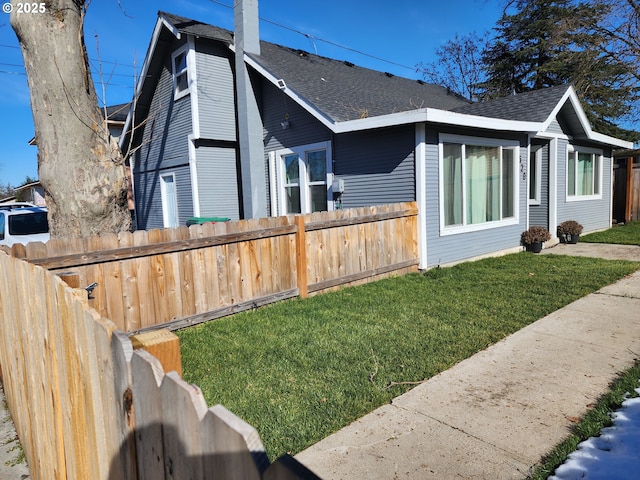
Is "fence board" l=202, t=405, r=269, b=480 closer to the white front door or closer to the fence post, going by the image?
the fence post

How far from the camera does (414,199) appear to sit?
27.6 feet

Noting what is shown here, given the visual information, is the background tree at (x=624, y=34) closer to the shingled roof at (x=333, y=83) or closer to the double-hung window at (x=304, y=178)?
the shingled roof at (x=333, y=83)

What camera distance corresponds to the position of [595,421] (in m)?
2.99

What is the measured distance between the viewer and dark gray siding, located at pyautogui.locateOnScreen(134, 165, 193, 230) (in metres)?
12.9

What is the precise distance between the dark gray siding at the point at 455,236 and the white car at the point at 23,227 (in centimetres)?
875

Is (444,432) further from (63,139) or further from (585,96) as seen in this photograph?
(585,96)

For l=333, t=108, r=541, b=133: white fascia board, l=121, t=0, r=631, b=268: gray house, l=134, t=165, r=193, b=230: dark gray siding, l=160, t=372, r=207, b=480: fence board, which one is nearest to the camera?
l=160, t=372, r=207, b=480: fence board

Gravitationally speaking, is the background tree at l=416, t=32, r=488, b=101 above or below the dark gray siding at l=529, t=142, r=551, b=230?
above

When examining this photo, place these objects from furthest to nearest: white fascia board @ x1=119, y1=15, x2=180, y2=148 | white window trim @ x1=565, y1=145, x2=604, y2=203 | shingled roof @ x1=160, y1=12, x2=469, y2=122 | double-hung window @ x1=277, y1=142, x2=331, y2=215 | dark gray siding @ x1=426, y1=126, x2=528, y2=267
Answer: white window trim @ x1=565, y1=145, x2=604, y2=203
white fascia board @ x1=119, y1=15, x2=180, y2=148
double-hung window @ x1=277, y1=142, x2=331, y2=215
shingled roof @ x1=160, y1=12, x2=469, y2=122
dark gray siding @ x1=426, y1=126, x2=528, y2=267

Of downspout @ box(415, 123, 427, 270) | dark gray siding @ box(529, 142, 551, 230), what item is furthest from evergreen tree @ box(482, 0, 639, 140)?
downspout @ box(415, 123, 427, 270)

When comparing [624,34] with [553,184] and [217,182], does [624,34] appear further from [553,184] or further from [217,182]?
[217,182]

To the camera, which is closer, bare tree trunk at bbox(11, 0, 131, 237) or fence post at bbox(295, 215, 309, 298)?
bare tree trunk at bbox(11, 0, 131, 237)

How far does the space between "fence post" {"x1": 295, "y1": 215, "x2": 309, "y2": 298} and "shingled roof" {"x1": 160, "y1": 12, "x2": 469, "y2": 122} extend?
11.1ft

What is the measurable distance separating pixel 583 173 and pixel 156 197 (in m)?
13.7
